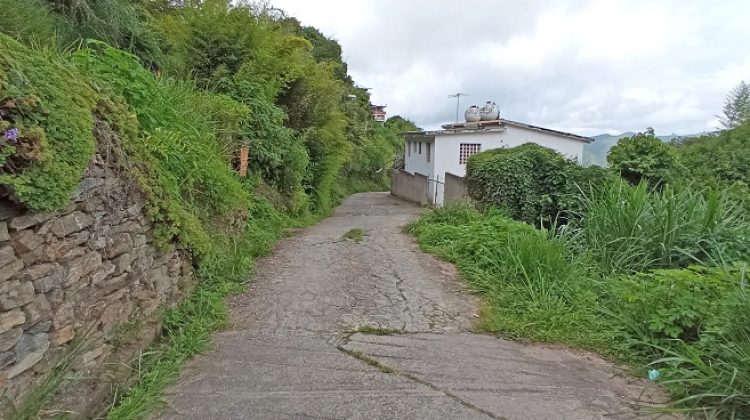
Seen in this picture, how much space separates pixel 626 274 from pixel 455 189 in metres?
8.19

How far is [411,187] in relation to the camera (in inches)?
872

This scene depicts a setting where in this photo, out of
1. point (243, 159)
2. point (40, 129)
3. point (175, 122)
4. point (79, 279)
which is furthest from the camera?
point (243, 159)

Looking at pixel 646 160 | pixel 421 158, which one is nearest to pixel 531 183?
pixel 646 160

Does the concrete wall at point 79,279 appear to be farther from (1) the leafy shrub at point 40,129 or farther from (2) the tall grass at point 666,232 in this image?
(2) the tall grass at point 666,232

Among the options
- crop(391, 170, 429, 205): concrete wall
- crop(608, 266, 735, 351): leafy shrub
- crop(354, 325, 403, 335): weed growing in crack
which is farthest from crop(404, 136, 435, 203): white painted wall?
crop(354, 325, 403, 335): weed growing in crack

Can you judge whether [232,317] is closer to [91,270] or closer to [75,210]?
[91,270]

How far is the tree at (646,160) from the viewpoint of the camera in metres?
9.95

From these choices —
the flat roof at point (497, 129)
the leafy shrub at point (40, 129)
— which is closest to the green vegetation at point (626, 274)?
the leafy shrub at point (40, 129)

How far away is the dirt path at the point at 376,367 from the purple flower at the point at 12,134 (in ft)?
5.51

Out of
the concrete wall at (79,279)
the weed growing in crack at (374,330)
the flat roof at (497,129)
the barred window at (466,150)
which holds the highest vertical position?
the flat roof at (497,129)

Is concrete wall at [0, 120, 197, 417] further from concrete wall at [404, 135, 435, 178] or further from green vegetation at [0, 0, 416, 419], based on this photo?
concrete wall at [404, 135, 435, 178]

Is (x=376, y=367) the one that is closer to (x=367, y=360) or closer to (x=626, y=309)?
(x=367, y=360)

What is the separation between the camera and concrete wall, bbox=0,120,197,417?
2133 mm

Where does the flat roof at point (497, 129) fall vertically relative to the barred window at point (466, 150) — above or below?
above
